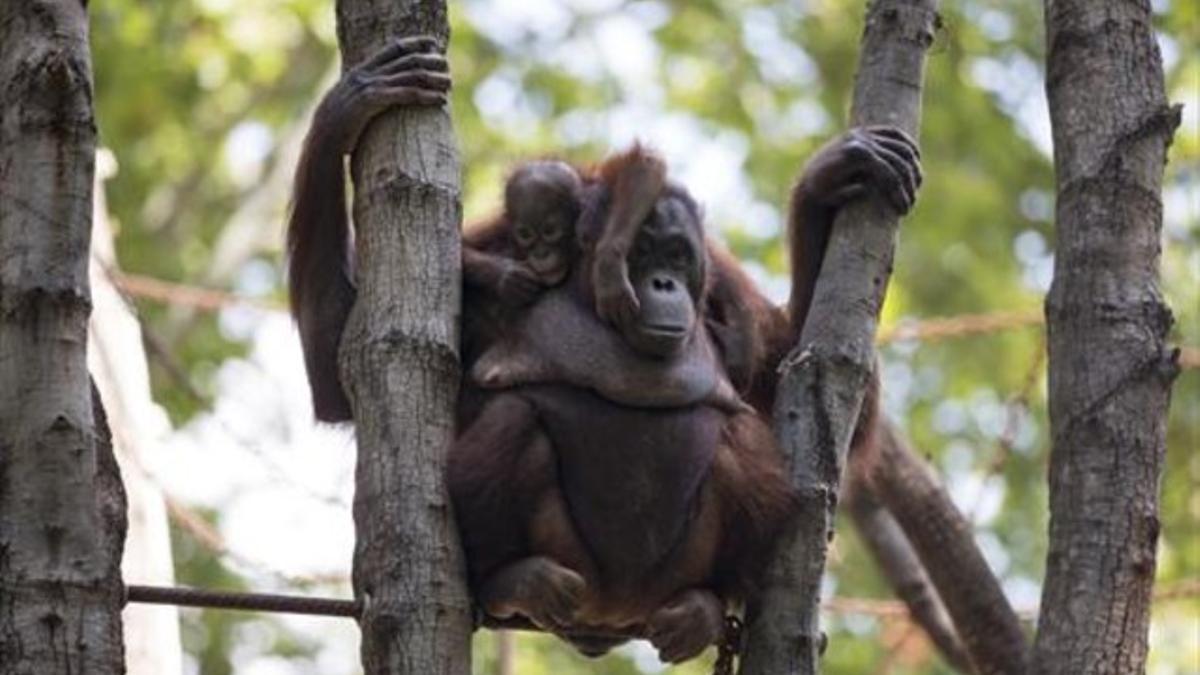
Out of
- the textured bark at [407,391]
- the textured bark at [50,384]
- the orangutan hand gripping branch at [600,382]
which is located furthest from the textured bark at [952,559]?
the textured bark at [50,384]

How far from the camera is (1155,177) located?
5512 mm

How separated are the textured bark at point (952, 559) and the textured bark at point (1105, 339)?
2392 mm

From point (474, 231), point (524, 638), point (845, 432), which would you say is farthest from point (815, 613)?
point (524, 638)

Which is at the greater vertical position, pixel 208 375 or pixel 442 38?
pixel 208 375

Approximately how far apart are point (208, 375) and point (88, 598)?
1457 centimetres

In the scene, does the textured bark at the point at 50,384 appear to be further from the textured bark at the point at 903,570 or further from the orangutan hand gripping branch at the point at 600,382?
the textured bark at the point at 903,570

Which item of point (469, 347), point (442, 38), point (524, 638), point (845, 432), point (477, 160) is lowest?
point (845, 432)

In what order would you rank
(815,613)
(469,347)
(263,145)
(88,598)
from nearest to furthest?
(88,598), (815,613), (469,347), (263,145)

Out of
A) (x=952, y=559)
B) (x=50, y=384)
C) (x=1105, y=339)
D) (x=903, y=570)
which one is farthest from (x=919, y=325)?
(x=50, y=384)

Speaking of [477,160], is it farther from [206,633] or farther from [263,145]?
[206,633]

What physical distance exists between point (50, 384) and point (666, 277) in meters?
2.10

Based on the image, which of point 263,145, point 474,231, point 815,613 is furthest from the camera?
point 263,145

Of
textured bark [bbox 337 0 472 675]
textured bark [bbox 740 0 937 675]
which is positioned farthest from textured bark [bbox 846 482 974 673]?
→ textured bark [bbox 337 0 472 675]

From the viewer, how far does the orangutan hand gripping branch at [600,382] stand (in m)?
5.62
